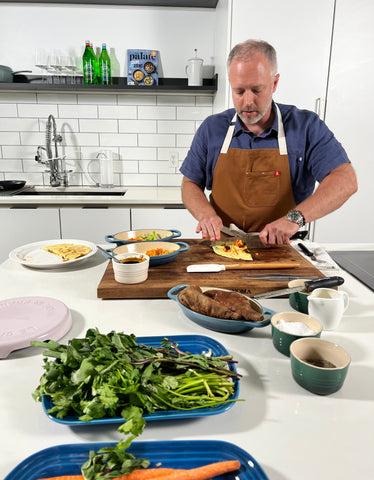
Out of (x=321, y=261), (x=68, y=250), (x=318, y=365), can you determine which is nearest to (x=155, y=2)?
(x=68, y=250)

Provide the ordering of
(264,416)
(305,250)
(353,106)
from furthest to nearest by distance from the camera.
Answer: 1. (353,106)
2. (305,250)
3. (264,416)

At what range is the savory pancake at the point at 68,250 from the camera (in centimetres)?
153

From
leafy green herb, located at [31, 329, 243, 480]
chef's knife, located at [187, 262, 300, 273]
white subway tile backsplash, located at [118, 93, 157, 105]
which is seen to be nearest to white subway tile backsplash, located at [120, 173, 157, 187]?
white subway tile backsplash, located at [118, 93, 157, 105]

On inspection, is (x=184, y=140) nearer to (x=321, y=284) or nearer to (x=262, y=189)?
(x=262, y=189)

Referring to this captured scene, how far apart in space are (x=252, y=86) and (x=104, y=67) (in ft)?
5.89

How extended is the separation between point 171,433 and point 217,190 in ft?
5.35

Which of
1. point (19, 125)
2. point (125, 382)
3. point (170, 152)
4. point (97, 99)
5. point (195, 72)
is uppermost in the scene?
point (195, 72)

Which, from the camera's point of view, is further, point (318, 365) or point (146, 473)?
point (318, 365)

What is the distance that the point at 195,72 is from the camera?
3.12 meters

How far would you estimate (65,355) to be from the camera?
708 millimetres

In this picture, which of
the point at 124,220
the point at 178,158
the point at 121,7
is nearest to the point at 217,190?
the point at 124,220

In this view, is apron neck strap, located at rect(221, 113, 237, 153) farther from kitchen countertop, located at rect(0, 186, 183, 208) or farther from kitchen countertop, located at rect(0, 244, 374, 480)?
kitchen countertop, located at rect(0, 244, 374, 480)

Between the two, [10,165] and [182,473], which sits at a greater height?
[10,165]

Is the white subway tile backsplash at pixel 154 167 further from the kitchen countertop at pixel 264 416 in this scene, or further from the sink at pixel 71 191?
the kitchen countertop at pixel 264 416
